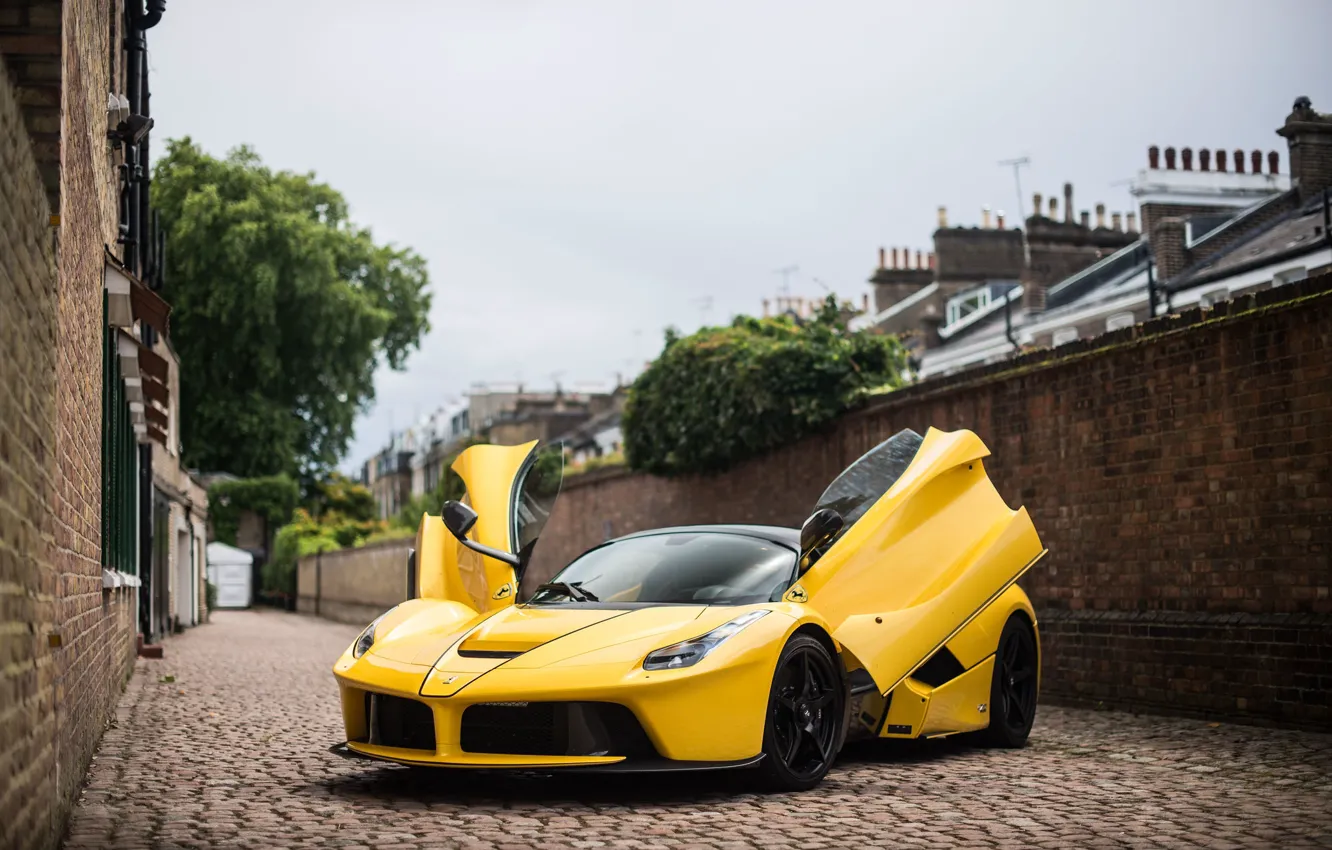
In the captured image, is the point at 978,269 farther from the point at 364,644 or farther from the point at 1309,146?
the point at 364,644

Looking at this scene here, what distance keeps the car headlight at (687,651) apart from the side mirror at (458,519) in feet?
4.67

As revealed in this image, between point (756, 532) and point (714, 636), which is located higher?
point (756, 532)

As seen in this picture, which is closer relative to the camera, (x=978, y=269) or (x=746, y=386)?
(x=746, y=386)

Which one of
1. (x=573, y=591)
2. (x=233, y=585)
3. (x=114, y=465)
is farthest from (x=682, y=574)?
(x=233, y=585)

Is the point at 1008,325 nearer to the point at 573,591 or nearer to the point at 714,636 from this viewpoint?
the point at 573,591

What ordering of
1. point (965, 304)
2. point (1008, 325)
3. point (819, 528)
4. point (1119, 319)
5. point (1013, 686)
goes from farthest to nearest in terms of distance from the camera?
point (965, 304) → point (1119, 319) → point (1008, 325) → point (1013, 686) → point (819, 528)

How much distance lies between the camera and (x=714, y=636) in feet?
21.5

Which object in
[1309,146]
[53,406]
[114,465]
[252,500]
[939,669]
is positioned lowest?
[939,669]

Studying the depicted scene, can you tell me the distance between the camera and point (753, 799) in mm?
6547

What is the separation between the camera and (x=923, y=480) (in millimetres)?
8062

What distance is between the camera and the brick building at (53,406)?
442 cm

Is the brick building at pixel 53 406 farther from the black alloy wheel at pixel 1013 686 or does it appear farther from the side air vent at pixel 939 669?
the black alloy wheel at pixel 1013 686

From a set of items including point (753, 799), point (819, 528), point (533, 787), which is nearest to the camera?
point (753, 799)

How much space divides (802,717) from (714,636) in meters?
0.66
